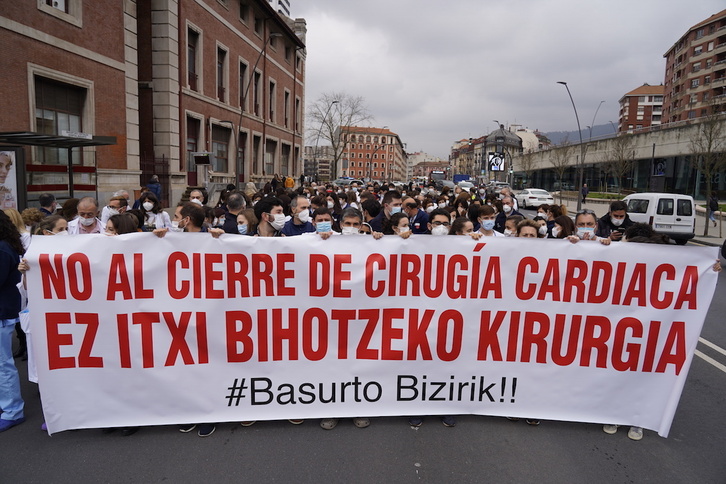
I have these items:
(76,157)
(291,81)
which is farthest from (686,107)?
(76,157)

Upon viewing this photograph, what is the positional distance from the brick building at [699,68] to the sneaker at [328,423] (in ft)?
214

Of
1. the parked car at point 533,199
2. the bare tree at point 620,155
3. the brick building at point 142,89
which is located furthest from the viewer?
the bare tree at point 620,155

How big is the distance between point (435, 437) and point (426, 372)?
18.3 inches

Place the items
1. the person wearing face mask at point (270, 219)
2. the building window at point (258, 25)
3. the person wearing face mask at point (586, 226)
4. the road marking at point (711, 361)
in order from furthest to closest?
the building window at point (258, 25) < the person wearing face mask at point (270, 219) < the road marking at point (711, 361) < the person wearing face mask at point (586, 226)

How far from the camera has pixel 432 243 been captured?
3.97 metres

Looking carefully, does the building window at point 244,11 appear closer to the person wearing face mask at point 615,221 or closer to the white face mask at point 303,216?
the white face mask at point 303,216

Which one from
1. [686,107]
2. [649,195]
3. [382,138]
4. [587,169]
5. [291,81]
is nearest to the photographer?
[649,195]

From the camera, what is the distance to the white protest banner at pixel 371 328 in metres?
3.74

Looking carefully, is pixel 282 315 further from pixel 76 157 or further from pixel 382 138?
pixel 382 138

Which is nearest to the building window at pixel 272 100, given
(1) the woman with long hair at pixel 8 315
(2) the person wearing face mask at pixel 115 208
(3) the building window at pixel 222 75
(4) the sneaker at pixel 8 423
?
(3) the building window at pixel 222 75

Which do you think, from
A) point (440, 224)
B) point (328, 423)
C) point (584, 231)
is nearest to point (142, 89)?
point (440, 224)

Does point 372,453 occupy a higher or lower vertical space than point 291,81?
lower

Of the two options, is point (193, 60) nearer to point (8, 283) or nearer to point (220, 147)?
point (220, 147)

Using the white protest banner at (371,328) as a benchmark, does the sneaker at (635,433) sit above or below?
below
